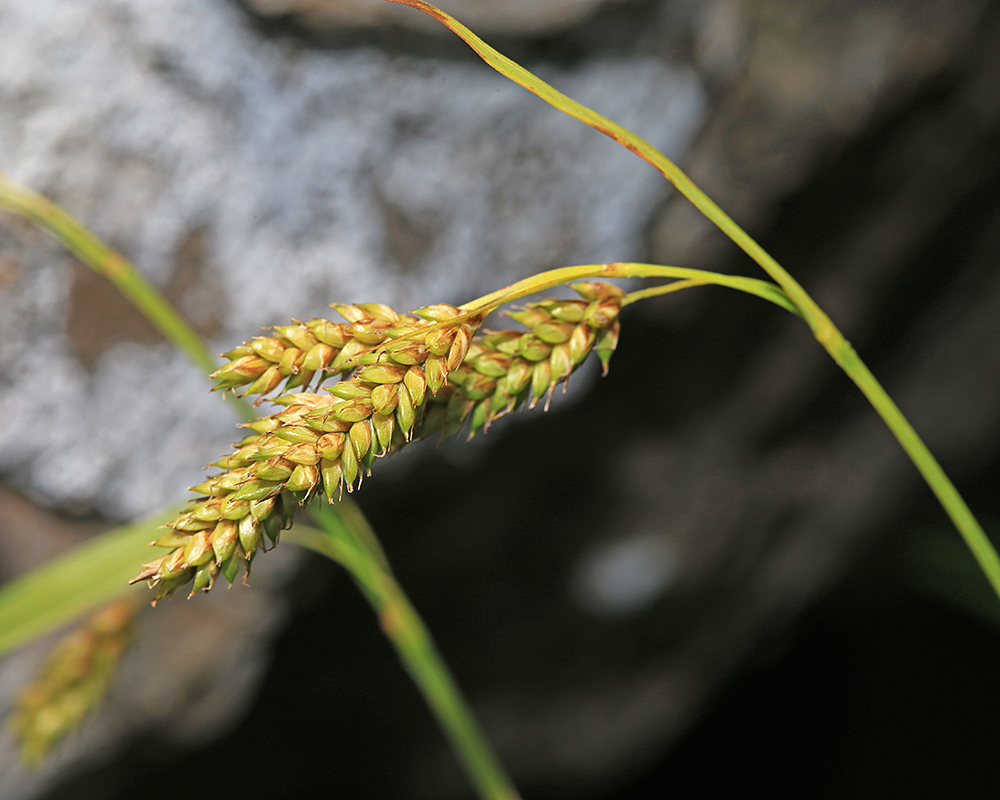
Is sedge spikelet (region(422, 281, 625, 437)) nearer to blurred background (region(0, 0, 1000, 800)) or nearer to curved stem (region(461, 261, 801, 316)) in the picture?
curved stem (region(461, 261, 801, 316))

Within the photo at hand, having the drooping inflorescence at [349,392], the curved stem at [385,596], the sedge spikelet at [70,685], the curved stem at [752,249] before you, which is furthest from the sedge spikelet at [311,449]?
the sedge spikelet at [70,685]

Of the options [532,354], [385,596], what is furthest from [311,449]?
[385,596]

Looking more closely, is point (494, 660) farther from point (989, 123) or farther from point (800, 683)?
point (989, 123)

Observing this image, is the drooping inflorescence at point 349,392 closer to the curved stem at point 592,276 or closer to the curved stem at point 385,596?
the curved stem at point 592,276

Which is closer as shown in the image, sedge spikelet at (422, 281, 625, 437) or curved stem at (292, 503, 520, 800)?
sedge spikelet at (422, 281, 625, 437)

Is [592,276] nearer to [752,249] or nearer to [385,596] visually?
[752,249]

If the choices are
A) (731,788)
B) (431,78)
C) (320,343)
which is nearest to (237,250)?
(431,78)

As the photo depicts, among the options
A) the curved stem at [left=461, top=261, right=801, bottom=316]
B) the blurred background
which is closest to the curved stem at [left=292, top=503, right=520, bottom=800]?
the blurred background
